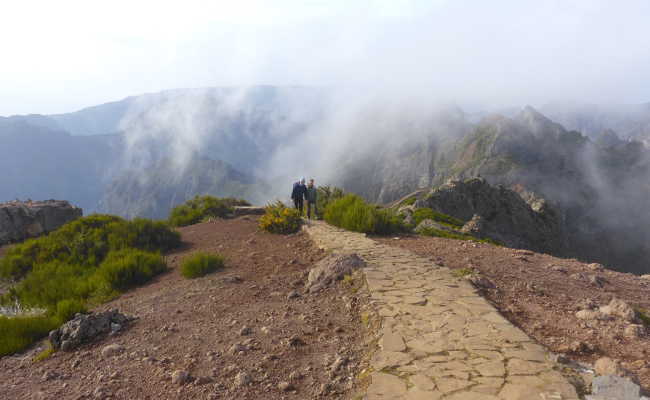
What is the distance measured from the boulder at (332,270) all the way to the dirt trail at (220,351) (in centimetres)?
24

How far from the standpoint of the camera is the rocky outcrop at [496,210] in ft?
90.5

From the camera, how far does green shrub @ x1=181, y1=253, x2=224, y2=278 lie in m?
7.93

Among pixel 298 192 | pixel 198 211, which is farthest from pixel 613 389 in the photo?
pixel 198 211

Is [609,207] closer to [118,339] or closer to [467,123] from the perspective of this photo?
[467,123]

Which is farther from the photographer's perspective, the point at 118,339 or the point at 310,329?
the point at 118,339

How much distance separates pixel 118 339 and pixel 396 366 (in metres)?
3.48

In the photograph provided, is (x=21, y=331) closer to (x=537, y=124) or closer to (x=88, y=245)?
(x=88, y=245)

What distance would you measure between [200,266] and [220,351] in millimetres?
4167

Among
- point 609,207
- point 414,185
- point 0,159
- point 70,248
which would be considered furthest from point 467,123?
point 0,159

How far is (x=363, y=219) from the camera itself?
10953mm

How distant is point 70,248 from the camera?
11805 millimetres

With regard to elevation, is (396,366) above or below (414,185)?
above

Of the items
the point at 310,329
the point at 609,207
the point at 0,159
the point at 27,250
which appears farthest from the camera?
the point at 0,159

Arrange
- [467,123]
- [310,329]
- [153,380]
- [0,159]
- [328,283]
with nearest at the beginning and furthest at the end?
[153,380], [310,329], [328,283], [0,159], [467,123]
